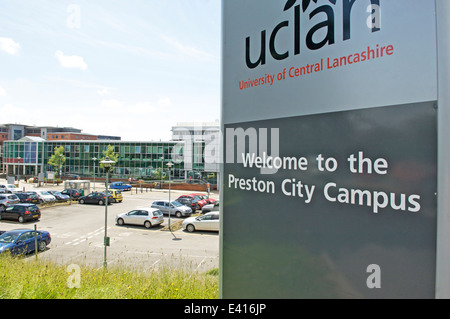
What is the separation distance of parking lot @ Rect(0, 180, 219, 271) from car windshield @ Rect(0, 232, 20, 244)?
139 centimetres

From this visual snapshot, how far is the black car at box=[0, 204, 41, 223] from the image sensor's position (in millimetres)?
20953

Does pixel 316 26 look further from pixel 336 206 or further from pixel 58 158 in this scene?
pixel 58 158

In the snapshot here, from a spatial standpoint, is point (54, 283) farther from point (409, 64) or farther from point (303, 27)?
point (409, 64)

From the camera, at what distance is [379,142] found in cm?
170

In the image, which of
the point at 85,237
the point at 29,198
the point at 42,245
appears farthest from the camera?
the point at 29,198

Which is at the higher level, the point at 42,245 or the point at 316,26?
the point at 316,26

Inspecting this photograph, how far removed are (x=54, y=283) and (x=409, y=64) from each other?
18.3 feet

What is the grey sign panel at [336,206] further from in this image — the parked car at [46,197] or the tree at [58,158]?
the tree at [58,158]

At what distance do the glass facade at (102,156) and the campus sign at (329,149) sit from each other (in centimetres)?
4535

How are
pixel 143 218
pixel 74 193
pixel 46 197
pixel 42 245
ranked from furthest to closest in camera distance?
pixel 74 193 < pixel 46 197 < pixel 143 218 < pixel 42 245

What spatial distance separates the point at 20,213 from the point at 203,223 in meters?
13.2

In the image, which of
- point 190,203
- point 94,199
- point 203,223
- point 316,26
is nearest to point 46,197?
point 94,199

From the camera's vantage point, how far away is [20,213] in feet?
68.8
